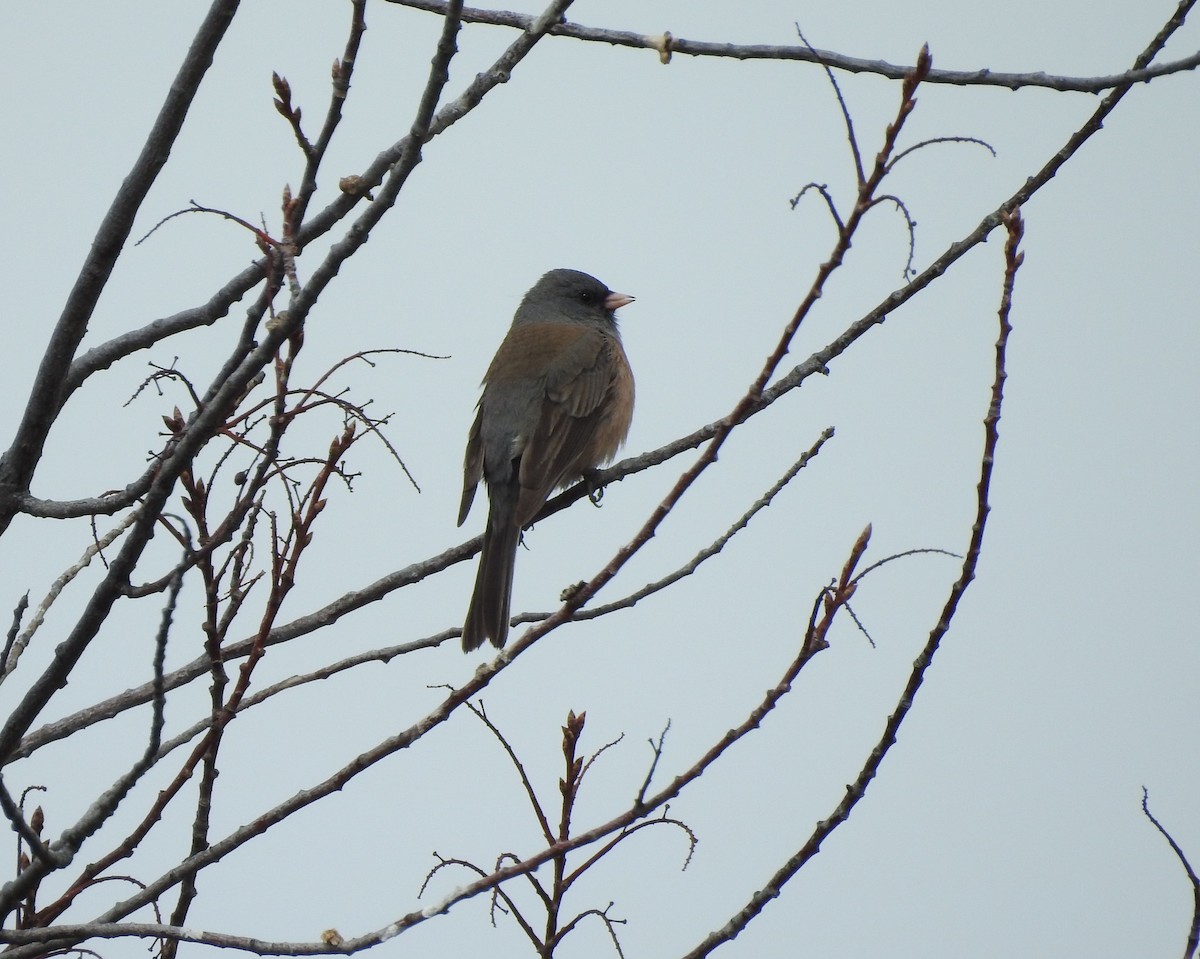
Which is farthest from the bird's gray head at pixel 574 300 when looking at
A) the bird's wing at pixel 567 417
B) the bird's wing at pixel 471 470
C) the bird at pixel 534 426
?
the bird's wing at pixel 471 470

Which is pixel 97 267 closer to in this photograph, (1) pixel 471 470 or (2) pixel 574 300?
(1) pixel 471 470

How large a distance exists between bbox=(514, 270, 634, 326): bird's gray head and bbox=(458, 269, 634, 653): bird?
3 cm

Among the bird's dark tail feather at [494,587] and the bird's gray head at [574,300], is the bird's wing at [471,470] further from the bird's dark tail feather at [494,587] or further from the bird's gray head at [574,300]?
the bird's gray head at [574,300]

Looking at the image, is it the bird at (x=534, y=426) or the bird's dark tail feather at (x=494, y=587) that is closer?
the bird's dark tail feather at (x=494, y=587)

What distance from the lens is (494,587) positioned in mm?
5266

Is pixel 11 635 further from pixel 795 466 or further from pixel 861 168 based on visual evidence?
pixel 861 168

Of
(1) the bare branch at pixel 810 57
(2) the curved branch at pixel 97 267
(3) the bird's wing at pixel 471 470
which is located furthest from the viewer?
(3) the bird's wing at pixel 471 470

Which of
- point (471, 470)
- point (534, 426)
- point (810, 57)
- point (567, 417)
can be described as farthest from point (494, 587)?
point (810, 57)

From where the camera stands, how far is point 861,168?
2.01 metres

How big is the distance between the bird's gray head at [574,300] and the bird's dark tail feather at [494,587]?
216 centimetres

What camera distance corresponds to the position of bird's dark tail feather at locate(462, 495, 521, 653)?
510 centimetres

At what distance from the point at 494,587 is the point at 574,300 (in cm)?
284

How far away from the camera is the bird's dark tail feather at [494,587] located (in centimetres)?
510

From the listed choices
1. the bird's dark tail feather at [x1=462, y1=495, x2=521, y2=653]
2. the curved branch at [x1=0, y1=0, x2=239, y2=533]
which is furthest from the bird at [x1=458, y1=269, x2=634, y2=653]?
the curved branch at [x1=0, y1=0, x2=239, y2=533]
